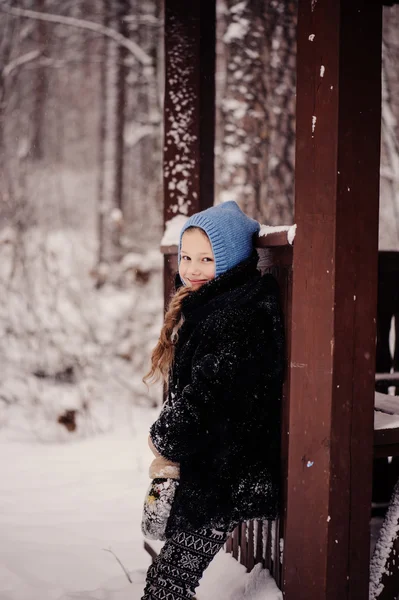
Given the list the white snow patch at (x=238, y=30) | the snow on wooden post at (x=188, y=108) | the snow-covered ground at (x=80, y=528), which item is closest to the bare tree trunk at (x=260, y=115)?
the white snow patch at (x=238, y=30)

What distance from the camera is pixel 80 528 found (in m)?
3.69

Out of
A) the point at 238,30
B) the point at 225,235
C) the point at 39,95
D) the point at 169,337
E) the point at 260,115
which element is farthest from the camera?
the point at 39,95

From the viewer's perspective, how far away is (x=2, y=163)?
7984 millimetres

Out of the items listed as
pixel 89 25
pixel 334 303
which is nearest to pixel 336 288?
pixel 334 303

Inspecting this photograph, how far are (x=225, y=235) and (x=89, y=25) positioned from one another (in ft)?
23.9

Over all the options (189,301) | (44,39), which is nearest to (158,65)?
(44,39)

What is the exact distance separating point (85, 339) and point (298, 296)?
5373 mm

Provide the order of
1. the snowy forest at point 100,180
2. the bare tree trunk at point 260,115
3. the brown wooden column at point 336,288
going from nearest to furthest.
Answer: the brown wooden column at point 336,288 → the snowy forest at point 100,180 → the bare tree trunk at point 260,115

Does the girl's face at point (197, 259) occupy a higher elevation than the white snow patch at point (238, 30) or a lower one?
lower

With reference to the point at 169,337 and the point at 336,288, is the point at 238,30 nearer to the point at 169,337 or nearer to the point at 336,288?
the point at 169,337

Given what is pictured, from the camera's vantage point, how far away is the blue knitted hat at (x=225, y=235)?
87.5 inches

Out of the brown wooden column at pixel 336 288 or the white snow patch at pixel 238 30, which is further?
the white snow patch at pixel 238 30

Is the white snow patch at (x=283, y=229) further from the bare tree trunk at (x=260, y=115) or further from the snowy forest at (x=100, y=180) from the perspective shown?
the bare tree trunk at (x=260, y=115)

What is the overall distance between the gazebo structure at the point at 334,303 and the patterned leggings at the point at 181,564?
297 millimetres
